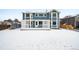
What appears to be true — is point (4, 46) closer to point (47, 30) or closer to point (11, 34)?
point (11, 34)

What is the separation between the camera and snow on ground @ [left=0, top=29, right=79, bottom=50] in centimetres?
185

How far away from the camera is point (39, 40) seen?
1.86m

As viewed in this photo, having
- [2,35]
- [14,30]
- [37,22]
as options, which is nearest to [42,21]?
[37,22]

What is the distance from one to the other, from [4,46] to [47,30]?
54 cm

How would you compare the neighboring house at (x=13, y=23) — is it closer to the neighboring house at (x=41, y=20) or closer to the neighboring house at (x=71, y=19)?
the neighboring house at (x=41, y=20)

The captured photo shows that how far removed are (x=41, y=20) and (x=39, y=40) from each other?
9.5 inches

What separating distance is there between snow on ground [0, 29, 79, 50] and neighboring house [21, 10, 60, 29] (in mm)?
76

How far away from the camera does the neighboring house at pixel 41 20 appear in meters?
1.89

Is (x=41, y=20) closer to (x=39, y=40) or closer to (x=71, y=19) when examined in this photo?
(x=39, y=40)

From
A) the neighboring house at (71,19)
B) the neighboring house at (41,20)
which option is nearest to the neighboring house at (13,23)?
the neighboring house at (41,20)

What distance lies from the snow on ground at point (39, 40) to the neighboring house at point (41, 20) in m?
0.08

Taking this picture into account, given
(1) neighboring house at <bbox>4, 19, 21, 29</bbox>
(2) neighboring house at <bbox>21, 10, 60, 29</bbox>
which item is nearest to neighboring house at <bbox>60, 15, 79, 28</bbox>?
(2) neighboring house at <bbox>21, 10, 60, 29</bbox>

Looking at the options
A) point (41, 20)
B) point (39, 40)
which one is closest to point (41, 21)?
point (41, 20)
